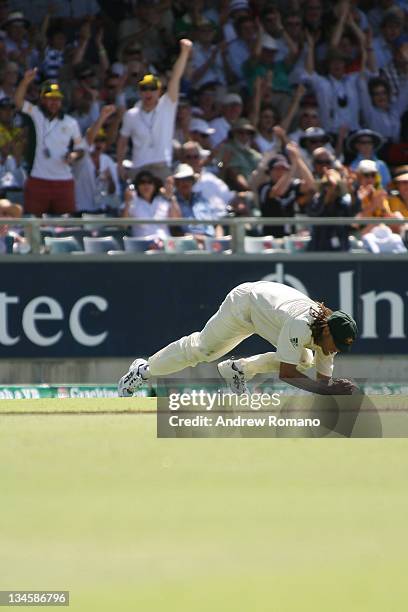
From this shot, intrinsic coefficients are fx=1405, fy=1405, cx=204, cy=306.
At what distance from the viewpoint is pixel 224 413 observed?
8.56 m

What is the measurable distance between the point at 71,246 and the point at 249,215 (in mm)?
1629

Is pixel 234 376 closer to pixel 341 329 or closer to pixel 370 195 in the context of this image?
pixel 341 329

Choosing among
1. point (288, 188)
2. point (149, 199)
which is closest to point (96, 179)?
point (149, 199)

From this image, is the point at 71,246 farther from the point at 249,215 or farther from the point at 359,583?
the point at 359,583

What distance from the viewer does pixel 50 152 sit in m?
12.5

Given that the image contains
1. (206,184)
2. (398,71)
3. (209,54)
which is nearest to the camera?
(206,184)

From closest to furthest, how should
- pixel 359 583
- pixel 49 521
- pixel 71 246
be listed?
pixel 359 583, pixel 49 521, pixel 71 246

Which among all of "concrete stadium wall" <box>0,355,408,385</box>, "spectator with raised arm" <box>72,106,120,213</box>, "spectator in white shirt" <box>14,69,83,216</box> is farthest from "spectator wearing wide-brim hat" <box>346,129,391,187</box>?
"spectator in white shirt" <box>14,69,83,216</box>

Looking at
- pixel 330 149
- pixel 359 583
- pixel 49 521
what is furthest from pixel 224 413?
pixel 330 149

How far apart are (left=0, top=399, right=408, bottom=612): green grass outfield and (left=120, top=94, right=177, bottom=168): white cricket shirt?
14.5 ft

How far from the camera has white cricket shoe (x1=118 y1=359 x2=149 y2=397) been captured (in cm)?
967

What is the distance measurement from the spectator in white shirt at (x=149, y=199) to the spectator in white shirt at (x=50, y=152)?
1.80 ft

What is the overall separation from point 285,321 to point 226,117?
5.05m

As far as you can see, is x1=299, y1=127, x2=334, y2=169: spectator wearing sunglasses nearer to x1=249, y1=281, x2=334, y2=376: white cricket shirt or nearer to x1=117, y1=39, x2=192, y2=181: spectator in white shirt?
x1=117, y1=39, x2=192, y2=181: spectator in white shirt
